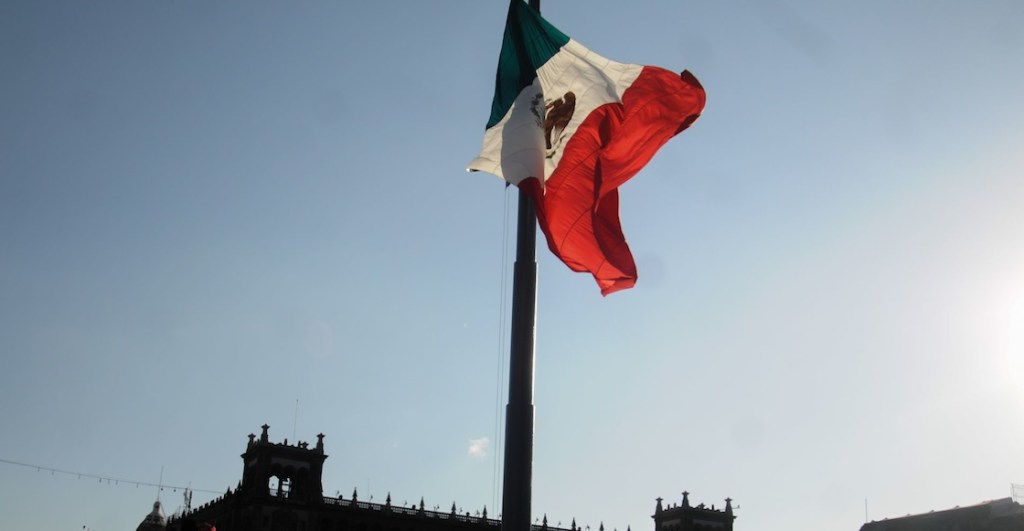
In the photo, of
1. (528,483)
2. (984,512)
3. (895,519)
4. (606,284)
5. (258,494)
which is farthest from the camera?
(895,519)

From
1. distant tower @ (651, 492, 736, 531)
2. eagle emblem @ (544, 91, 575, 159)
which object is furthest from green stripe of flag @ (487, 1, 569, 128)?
distant tower @ (651, 492, 736, 531)

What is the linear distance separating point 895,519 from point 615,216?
291 ft

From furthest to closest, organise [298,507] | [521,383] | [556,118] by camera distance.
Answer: [298,507]
[556,118]
[521,383]

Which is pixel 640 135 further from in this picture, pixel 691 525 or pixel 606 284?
pixel 691 525

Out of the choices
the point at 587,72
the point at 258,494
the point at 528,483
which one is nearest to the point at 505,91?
the point at 587,72

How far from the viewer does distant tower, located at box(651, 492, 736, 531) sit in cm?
8762

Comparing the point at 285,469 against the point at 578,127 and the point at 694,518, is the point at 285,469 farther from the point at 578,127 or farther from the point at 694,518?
the point at 578,127

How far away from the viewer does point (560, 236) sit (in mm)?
15391

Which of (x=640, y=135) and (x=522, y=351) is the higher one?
(x=640, y=135)

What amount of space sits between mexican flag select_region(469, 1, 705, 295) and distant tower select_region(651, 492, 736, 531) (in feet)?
250

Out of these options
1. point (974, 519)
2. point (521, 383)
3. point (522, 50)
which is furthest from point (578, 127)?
point (974, 519)

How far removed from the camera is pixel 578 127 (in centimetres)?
1566

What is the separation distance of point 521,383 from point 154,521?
9373cm

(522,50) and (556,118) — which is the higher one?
(522,50)
